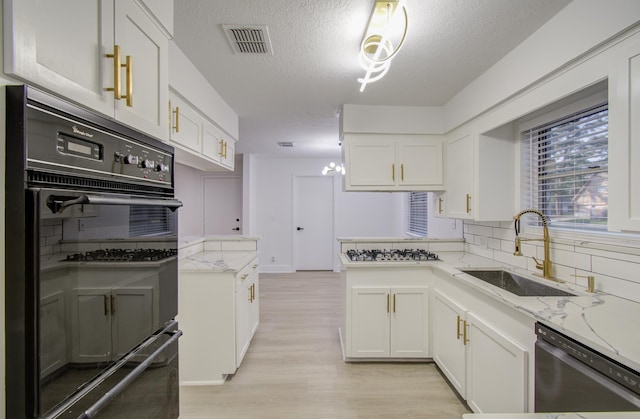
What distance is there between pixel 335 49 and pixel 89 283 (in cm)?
177

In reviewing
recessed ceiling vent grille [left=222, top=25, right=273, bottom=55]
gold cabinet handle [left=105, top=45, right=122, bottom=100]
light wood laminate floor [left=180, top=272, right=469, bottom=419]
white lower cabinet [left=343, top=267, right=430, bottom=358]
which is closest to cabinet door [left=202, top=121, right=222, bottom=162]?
recessed ceiling vent grille [left=222, top=25, right=273, bottom=55]

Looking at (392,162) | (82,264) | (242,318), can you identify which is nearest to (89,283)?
(82,264)

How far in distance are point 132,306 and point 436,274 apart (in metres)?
2.14

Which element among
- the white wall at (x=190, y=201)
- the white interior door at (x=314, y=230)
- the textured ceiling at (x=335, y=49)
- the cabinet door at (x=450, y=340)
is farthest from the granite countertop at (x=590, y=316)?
the white wall at (x=190, y=201)

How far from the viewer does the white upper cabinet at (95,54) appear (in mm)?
615

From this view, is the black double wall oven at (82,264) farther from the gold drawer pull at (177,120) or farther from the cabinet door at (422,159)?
the cabinet door at (422,159)

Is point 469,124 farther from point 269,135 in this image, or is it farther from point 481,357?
point 269,135

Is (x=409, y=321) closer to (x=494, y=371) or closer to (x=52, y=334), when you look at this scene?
(x=494, y=371)

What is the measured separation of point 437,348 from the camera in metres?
2.29

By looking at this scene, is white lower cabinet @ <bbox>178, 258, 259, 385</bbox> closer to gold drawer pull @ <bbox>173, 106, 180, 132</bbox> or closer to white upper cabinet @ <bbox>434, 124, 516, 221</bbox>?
gold drawer pull @ <bbox>173, 106, 180, 132</bbox>

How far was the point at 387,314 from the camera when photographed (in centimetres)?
241

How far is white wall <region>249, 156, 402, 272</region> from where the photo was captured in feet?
19.0

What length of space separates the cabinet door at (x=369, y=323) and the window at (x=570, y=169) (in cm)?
136

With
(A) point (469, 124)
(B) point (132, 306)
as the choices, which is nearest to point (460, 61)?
(A) point (469, 124)
